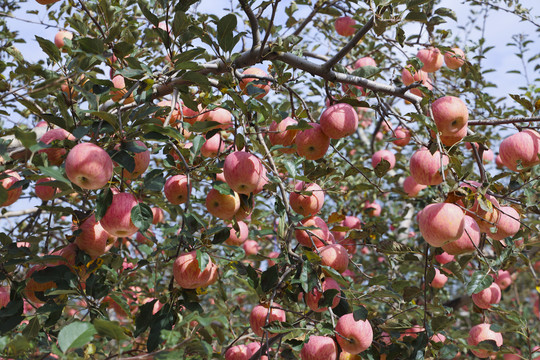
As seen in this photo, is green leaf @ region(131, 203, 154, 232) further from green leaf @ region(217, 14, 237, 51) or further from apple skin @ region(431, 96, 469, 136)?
apple skin @ region(431, 96, 469, 136)

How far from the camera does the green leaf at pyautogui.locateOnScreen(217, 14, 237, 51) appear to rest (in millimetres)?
1573

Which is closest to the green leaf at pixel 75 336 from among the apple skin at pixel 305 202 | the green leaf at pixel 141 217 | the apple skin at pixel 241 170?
the green leaf at pixel 141 217

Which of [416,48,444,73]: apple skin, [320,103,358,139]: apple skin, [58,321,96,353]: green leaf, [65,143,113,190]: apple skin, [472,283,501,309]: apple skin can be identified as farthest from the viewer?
[416,48,444,73]: apple skin

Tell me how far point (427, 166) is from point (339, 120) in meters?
0.41

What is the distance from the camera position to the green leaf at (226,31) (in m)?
1.57

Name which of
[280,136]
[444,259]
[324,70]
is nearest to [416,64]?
[324,70]

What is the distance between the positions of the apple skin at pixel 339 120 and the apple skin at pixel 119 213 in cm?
85

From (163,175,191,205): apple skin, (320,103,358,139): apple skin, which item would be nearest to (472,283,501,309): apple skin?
(320,103,358,139): apple skin

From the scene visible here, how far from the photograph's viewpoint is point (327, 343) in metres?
1.66

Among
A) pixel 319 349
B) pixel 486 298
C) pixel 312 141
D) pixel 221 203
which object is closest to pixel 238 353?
pixel 319 349

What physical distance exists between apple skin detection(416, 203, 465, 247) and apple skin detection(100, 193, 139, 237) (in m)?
1.09

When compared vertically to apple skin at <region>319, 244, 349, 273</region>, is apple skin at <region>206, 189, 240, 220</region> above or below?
above

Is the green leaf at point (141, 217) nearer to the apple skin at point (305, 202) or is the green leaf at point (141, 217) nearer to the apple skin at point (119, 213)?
the apple skin at point (119, 213)

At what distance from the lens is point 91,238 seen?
1695 mm
